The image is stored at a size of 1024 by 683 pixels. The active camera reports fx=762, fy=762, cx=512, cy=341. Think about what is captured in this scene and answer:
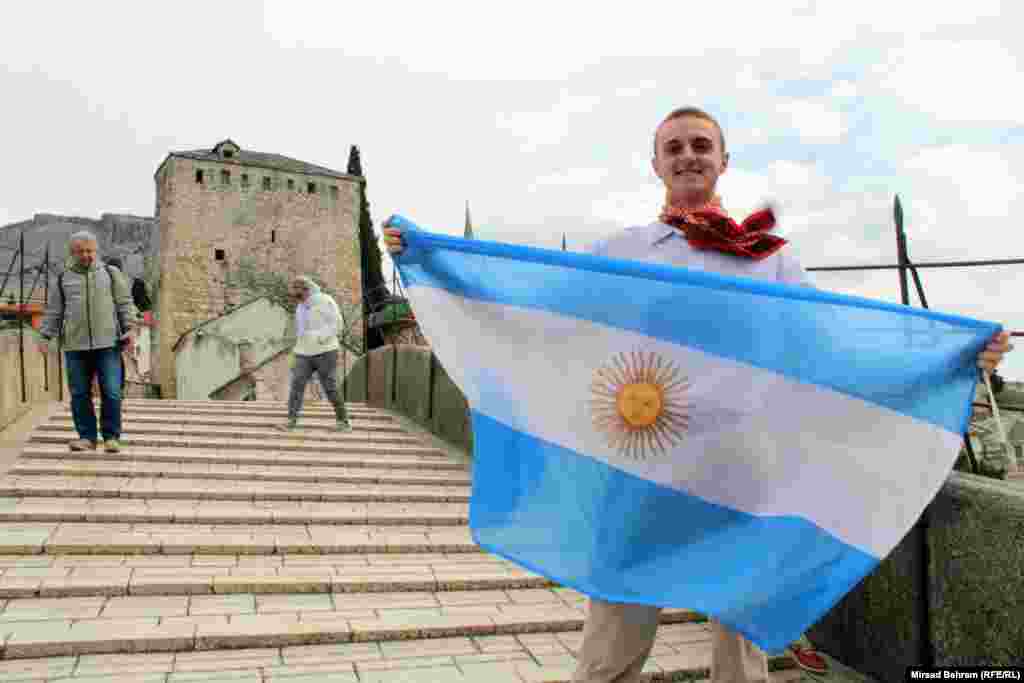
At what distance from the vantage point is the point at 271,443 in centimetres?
859

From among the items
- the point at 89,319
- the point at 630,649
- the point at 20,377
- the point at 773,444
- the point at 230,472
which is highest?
the point at 89,319

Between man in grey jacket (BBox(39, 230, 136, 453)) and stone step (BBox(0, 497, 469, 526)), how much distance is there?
138cm

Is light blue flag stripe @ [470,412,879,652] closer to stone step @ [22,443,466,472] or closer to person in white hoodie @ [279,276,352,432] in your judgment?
stone step @ [22,443,466,472]

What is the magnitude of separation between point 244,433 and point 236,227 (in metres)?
38.1

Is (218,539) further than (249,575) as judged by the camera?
Yes

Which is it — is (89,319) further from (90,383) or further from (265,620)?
(265,620)

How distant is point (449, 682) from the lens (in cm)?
347

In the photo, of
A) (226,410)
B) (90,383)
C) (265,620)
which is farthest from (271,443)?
(265,620)

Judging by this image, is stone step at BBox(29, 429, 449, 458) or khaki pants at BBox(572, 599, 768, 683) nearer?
khaki pants at BBox(572, 599, 768, 683)

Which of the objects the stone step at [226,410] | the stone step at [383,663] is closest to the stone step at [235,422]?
the stone step at [226,410]

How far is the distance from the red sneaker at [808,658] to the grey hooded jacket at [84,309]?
234 inches

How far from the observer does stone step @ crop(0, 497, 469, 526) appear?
5.42m

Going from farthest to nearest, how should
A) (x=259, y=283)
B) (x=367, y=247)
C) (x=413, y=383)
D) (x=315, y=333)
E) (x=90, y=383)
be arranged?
(x=367, y=247), (x=259, y=283), (x=413, y=383), (x=315, y=333), (x=90, y=383)

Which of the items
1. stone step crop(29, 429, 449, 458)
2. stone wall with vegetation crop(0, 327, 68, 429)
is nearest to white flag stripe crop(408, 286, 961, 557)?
stone step crop(29, 429, 449, 458)
